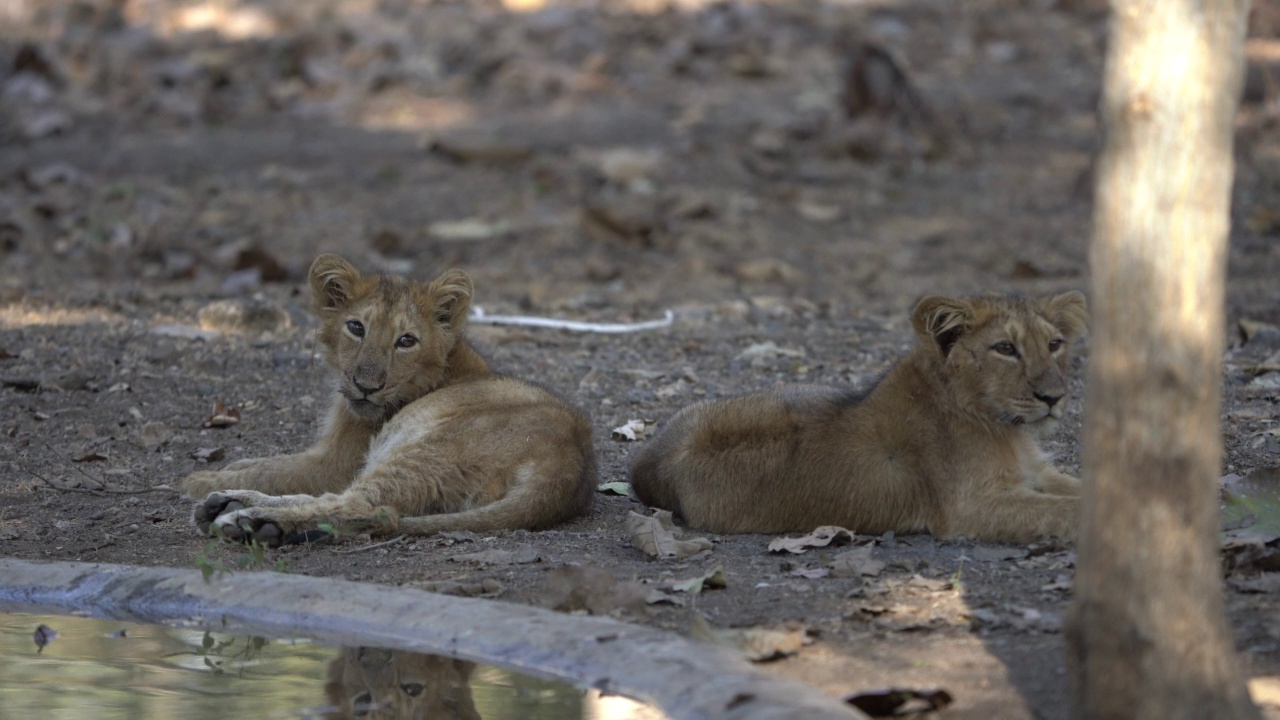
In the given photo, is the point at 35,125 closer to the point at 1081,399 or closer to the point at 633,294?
the point at 633,294

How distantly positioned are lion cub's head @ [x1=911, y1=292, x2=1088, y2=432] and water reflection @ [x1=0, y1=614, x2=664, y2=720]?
2.35 m

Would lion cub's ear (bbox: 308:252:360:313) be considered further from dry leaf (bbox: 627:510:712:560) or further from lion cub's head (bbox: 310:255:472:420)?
dry leaf (bbox: 627:510:712:560)

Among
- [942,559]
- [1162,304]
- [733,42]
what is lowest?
[942,559]

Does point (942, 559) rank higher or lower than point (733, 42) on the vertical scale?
lower

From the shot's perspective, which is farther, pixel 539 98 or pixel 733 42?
pixel 733 42

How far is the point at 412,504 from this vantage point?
6.84 metres

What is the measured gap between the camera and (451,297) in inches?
293

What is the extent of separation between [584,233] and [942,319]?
8.47 m

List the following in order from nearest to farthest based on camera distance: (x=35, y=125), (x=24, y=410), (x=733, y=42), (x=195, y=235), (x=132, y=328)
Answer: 1. (x=24, y=410)
2. (x=132, y=328)
3. (x=195, y=235)
4. (x=35, y=125)
5. (x=733, y=42)

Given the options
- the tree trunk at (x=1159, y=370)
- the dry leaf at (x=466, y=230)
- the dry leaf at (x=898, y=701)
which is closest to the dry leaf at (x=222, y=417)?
the dry leaf at (x=898, y=701)

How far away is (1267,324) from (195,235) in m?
9.22

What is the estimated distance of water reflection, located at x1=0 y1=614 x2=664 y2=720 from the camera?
16.5ft

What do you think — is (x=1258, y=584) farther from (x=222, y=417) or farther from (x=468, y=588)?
(x=222, y=417)

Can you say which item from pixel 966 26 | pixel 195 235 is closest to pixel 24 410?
pixel 195 235
